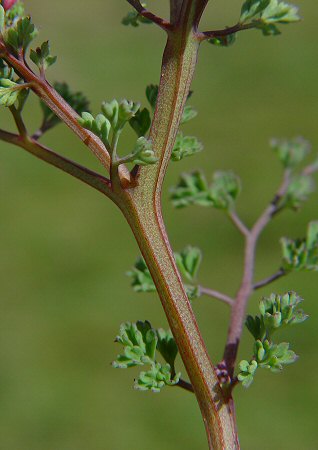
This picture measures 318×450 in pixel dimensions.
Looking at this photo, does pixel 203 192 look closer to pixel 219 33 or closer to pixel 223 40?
pixel 223 40

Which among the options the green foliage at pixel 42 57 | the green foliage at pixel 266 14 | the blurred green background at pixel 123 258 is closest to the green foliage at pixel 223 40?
the green foliage at pixel 266 14

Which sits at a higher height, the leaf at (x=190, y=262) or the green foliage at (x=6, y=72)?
the green foliage at (x=6, y=72)

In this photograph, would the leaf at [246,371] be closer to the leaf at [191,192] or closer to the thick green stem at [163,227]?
the thick green stem at [163,227]

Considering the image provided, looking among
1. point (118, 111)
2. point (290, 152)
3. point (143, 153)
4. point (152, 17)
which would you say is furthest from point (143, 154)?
point (290, 152)

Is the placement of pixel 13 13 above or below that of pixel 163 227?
above

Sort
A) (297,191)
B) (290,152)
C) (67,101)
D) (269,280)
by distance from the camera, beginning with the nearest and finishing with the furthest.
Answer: (67,101)
(269,280)
(297,191)
(290,152)

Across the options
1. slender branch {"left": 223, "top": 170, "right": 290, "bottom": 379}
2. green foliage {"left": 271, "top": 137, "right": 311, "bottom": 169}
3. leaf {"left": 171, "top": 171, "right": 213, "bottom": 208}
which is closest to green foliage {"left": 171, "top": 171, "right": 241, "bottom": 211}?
leaf {"left": 171, "top": 171, "right": 213, "bottom": 208}

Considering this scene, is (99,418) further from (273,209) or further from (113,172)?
(113,172)
